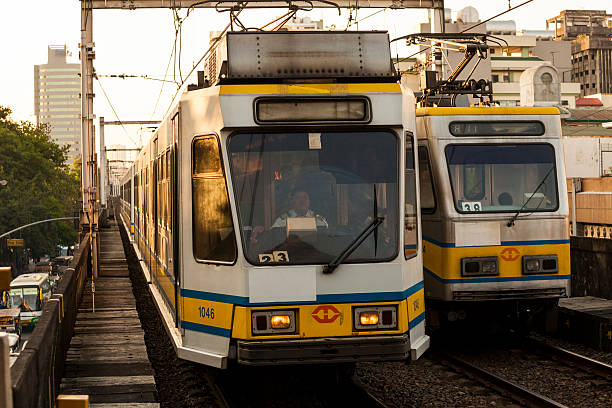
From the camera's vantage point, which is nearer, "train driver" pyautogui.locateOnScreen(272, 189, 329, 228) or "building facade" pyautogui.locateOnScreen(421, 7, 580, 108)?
"train driver" pyautogui.locateOnScreen(272, 189, 329, 228)

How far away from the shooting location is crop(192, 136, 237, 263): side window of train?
288 inches

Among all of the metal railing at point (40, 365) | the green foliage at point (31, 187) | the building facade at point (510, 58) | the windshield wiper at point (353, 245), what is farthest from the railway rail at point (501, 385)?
the green foliage at point (31, 187)

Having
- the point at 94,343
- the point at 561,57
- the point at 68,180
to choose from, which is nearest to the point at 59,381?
the point at 94,343

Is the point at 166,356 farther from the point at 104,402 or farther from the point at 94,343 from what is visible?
the point at 104,402

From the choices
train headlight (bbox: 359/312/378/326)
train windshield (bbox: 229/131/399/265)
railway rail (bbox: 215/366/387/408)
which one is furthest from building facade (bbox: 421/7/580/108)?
train headlight (bbox: 359/312/378/326)

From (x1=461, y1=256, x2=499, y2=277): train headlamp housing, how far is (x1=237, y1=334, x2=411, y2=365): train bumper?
372 centimetres

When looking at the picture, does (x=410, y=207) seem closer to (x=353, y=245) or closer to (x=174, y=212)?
(x=353, y=245)

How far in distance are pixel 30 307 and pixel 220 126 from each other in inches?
1876

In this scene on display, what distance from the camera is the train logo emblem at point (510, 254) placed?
35.7 ft

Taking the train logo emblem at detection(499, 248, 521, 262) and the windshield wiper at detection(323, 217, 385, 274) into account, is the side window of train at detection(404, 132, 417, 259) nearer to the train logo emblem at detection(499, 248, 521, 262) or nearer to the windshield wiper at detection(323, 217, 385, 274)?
the windshield wiper at detection(323, 217, 385, 274)

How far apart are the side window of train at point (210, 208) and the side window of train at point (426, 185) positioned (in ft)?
13.8

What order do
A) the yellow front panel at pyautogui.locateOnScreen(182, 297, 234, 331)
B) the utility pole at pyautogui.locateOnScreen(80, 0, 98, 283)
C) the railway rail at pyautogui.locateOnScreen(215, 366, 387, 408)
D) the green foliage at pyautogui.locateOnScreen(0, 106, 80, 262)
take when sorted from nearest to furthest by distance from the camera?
the yellow front panel at pyautogui.locateOnScreen(182, 297, 234, 331), the railway rail at pyautogui.locateOnScreen(215, 366, 387, 408), the utility pole at pyautogui.locateOnScreen(80, 0, 98, 283), the green foliage at pyautogui.locateOnScreen(0, 106, 80, 262)

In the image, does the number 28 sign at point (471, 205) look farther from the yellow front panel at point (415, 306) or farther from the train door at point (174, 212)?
the train door at point (174, 212)

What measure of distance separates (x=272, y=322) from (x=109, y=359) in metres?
3.78
